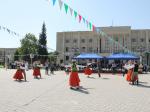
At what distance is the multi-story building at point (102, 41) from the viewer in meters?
96.1

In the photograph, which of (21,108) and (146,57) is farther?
(146,57)

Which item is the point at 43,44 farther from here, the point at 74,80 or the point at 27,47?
the point at 74,80

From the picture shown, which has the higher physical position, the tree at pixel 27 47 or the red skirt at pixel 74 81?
the tree at pixel 27 47

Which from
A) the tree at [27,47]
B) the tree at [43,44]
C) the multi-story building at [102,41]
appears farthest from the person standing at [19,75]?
the tree at [27,47]

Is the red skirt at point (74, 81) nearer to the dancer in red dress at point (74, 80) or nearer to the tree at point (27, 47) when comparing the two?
the dancer in red dress at point (74, 80)

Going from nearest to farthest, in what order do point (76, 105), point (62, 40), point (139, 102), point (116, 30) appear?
1. point (76, 105)
2. point (139, 102)
3. point (116, 30)
4. point (62, 40)

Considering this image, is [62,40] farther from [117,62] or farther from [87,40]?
[117,62]

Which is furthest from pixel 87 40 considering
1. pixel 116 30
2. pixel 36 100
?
pixel 36 100

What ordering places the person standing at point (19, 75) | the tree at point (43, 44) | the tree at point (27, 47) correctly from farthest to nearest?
the tree at point (27, 47), the tree at point (43, 44), the person standing at point (19, 75)

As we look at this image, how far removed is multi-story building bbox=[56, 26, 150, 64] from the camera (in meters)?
96.1

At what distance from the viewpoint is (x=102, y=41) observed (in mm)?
99375

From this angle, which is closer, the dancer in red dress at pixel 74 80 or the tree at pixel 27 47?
the dancer in red dress at pixel 74 80

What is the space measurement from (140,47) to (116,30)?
8512 mm

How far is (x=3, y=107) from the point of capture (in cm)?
1047
